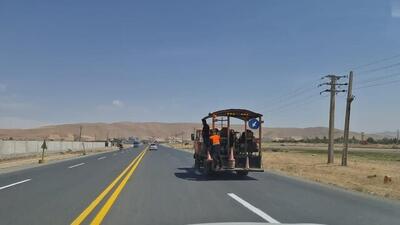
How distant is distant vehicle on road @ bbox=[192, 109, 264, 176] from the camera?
878 inches

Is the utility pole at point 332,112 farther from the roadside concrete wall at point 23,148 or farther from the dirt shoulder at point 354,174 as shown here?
the roadside concrete wall at point 23,148

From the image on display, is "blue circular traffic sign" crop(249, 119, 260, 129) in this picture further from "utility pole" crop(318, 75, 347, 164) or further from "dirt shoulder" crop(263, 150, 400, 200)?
"utility pole" crop(318, 75, 347, 164)

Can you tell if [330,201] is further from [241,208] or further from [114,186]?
[114,186]

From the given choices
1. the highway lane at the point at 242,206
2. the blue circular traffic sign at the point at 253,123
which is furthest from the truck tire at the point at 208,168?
the highway lane at the point at 242,206

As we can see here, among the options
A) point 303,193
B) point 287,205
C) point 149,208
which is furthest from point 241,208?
point 303,193

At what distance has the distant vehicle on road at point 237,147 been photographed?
73.2ft

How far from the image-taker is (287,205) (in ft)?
41.9

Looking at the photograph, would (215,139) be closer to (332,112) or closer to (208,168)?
(208,168)

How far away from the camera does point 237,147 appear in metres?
23.1

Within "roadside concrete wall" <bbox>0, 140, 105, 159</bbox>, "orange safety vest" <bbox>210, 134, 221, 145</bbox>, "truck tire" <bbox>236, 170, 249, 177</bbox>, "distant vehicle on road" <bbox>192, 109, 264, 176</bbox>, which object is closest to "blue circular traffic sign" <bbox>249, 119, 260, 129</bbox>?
"distant vehicle on road" <bbox>192, 109, 264, 176</bbox>

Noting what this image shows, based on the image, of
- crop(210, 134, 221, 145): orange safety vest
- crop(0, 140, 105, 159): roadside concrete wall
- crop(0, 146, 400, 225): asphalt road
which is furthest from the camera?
crop(0, 140, 105, 159): roadside concrete wall

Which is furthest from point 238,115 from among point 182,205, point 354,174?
point 182,205

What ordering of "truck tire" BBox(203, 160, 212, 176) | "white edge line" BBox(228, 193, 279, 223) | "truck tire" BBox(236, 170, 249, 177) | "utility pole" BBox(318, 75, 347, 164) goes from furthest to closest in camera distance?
"utility pole" BBox(318, 75, 347, 164)
"truck tire" BBox(236, 170, 249, 177)
"truck tire" BBox(203, 160, 212, 176)
"white edge line" BBox(228, 193, 279, 223)

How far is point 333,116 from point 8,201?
1371 inches
